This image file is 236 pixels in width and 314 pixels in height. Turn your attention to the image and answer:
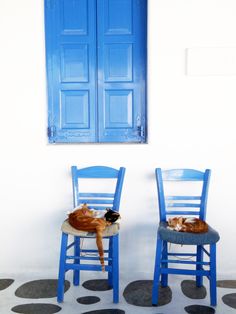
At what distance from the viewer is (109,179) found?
2812 mm

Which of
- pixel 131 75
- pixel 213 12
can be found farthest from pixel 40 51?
pixel 213 12

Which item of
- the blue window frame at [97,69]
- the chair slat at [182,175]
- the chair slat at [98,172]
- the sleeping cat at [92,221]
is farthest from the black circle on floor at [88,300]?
the blue window frame at [97,69]

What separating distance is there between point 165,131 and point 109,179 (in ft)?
2.01

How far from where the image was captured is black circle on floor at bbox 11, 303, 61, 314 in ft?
7.48

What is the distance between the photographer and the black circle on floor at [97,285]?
2623mm

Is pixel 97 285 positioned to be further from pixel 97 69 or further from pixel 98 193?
pixel 97 69

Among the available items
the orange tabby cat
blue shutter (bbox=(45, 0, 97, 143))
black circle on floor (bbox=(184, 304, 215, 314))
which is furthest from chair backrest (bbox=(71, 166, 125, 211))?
black circle on floor (bbox=(184, 304, 215, 314))

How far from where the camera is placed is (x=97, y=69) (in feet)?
9.37

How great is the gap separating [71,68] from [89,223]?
4.41ft

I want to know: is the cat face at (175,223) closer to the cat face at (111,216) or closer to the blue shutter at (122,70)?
the cat face at (111,216)

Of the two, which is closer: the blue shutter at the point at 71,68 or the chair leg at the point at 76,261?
the chair leg at the point at 76,261

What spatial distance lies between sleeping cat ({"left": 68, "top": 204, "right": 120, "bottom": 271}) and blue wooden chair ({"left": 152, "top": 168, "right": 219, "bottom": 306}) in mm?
370

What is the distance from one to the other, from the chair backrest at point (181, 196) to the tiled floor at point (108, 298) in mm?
567

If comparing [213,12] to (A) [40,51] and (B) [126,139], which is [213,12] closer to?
(B) [126,139]
